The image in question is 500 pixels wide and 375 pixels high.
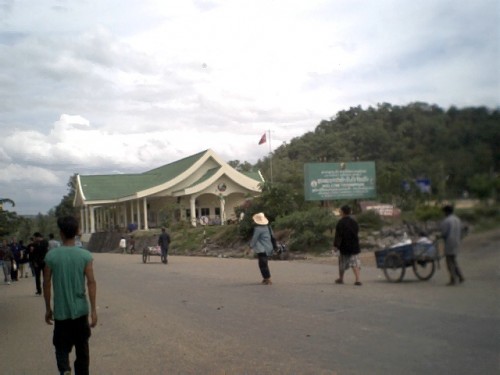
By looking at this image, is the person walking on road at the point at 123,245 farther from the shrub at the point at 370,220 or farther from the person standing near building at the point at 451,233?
the person standing near building at the point at 451,233

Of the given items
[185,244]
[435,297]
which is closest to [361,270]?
[435,297]

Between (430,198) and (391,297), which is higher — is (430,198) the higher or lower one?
the higher one

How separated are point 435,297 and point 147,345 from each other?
12.5ft

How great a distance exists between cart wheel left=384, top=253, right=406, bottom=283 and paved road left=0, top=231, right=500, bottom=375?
0.44ft

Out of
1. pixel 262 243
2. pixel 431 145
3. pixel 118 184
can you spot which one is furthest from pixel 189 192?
pixel 431 145

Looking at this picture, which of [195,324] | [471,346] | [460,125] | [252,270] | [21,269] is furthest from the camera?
[21,269]

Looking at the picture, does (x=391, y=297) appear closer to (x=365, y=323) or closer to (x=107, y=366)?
(x=365, y=323)

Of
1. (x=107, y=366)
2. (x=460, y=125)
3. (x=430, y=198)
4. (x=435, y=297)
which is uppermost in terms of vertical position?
(x=460, y=125)

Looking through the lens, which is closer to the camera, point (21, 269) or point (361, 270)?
point (361, 270)

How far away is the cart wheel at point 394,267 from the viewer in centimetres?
698

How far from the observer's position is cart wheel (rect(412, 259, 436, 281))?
573cm

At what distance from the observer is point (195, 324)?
30.3 feet

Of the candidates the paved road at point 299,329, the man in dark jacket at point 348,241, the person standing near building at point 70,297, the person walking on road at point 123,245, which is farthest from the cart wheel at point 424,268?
the person walking on road at point 123,245

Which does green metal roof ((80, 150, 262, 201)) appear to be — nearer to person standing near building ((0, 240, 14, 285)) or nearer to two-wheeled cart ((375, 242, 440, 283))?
person standing near building ((0, 240, 14, 285))
